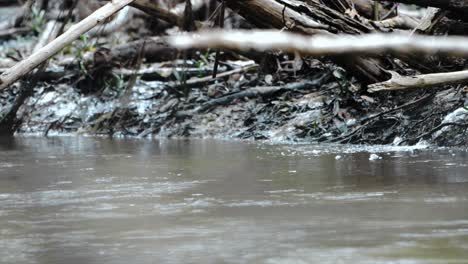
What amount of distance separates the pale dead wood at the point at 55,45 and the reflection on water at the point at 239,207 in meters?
0.64

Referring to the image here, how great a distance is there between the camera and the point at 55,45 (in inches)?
197

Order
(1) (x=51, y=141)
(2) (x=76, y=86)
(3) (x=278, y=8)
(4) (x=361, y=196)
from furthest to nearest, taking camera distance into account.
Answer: (2) (x=76, y=86) → (1) (x=51, y=141) → (3) (x=278, y=8) → (4) (x=361, y=196)

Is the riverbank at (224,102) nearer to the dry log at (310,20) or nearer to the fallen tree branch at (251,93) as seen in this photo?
the fallen tree branch at (251,93)

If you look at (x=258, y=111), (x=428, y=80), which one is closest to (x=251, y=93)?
(x=258, y=111)

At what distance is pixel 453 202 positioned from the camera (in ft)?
11.8

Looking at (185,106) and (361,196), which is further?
(185,106)

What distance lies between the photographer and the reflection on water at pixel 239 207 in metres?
2.82

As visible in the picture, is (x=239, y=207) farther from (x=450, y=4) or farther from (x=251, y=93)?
(x=251, y=93)

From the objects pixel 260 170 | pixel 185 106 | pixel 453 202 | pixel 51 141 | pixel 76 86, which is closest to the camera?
pixel 453 202

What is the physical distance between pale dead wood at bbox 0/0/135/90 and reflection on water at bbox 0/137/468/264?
0.64 m

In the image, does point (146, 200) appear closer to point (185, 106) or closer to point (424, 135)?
point (424, 135)

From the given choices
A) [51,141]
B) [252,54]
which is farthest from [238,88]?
[51,141]

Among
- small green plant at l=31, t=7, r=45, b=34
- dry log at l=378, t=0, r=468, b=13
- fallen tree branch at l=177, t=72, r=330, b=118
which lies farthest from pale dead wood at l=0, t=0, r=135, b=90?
small green plant at l=31, t=7, r=45, b=34

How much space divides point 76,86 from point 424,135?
184 inches
